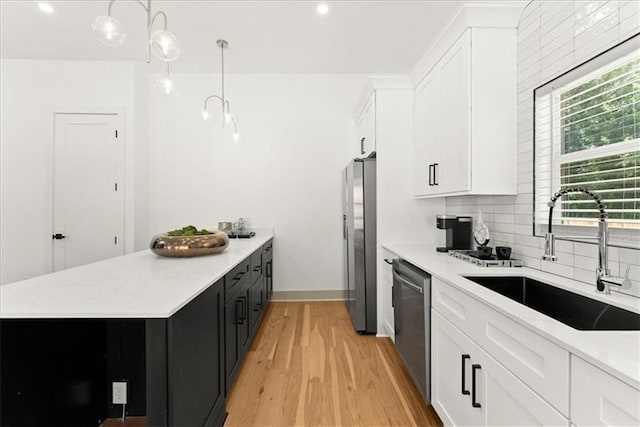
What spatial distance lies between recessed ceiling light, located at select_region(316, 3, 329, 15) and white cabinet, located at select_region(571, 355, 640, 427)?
3.06 metres

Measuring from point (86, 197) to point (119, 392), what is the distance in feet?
10.6

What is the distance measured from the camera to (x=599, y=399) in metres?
0.75

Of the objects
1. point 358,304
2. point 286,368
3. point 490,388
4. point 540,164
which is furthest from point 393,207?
point 490,388

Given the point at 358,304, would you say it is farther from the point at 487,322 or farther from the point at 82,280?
the point at 82,280

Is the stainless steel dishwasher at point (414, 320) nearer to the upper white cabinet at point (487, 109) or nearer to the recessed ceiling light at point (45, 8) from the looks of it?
the upper white cabinet at point (487, 109)

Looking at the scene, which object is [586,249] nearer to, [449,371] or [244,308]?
[449,371]

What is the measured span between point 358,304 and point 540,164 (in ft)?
6.37

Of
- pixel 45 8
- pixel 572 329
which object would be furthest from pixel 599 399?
pixel 45 8

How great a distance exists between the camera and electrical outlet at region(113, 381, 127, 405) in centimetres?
161

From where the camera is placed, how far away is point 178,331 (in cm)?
117

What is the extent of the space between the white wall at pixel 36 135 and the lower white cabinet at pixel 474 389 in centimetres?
380

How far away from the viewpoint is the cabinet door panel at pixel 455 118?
205 cm

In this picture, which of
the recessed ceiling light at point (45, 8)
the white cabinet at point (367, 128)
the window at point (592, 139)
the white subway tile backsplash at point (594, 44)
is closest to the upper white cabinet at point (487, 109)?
the window at point (592, 139)

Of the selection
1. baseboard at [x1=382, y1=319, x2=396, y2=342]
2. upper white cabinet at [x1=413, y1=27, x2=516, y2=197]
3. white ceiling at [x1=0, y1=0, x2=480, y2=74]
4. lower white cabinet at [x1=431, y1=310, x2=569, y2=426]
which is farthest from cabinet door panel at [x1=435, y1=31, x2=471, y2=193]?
baseboard at [x1=382, y1=319, x2=396, y2=342]
